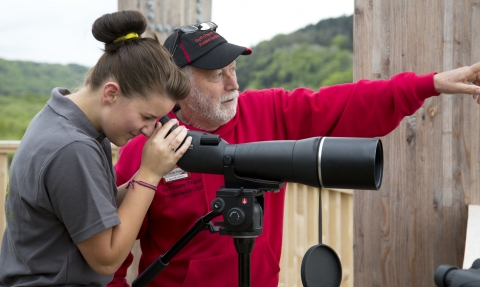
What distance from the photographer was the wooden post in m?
1.96

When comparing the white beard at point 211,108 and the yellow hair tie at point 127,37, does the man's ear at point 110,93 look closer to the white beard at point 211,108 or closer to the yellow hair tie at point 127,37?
the yellow hair tie at point 127,37

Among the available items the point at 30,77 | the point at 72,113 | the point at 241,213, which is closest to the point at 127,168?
the point at 72,113

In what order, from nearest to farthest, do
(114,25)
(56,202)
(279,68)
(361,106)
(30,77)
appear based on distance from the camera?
(56,202) < (114,25) < (361,106) < (279,68) < (30,77)

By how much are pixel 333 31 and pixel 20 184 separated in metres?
3.55

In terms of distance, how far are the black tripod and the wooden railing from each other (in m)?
1.54

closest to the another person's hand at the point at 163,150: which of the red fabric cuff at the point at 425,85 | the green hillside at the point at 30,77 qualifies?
the red fabric cuff at the point at 425,85

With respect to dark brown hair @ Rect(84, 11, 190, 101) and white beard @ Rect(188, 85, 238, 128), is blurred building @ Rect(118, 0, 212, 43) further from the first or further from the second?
dark brown hair @ Rect(84, 11, 190, 101)

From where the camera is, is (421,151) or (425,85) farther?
(421,151)

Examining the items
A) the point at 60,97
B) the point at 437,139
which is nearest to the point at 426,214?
the point at 437,139

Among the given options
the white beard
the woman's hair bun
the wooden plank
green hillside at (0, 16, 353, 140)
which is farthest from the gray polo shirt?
green hillside at (0, 16, 353, 140)

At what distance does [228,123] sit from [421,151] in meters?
0.65

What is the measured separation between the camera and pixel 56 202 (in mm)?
1406

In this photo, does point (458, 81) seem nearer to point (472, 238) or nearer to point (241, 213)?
point (472, 238)

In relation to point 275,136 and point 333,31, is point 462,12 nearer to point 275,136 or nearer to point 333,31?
point 275,136
